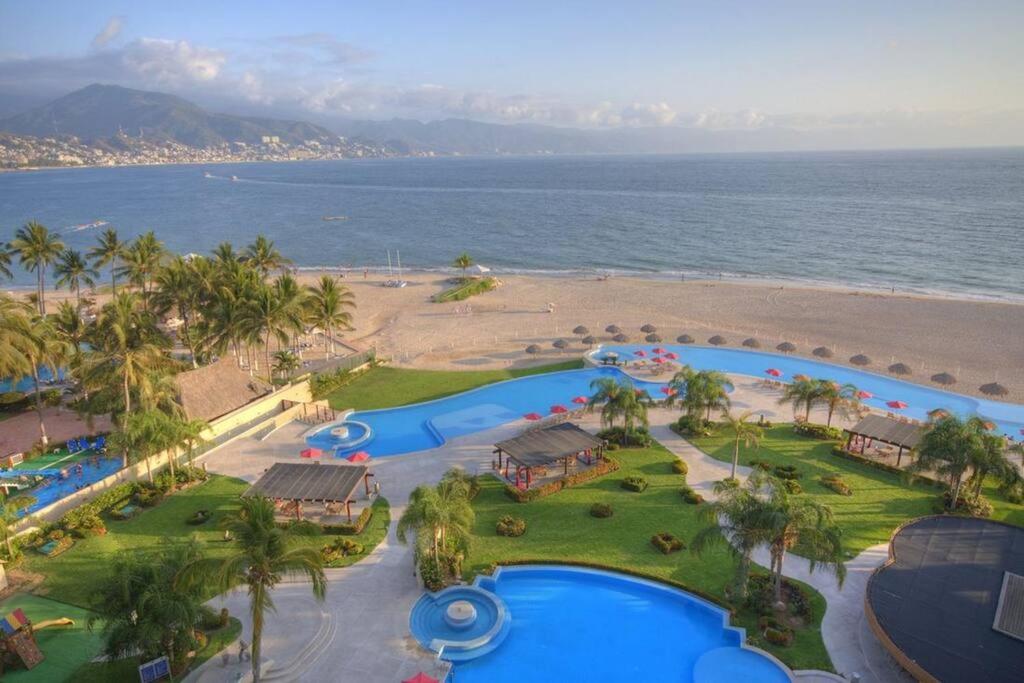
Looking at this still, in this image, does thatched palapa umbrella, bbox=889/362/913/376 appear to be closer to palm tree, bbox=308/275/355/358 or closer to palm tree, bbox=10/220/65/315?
palm tree, bbox=308/275/355/358

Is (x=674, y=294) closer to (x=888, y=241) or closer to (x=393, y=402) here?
(x=393, y=402)

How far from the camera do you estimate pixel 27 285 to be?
92125 millimetres

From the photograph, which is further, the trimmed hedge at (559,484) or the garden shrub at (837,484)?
the garden shrub at (837,484)

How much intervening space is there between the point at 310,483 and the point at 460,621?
440 inches

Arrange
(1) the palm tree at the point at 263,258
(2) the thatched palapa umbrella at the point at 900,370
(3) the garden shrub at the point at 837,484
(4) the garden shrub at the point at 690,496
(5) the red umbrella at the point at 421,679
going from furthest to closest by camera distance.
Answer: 1. (1) the palm tree at the point at 263,258
2. (2) the thatched palapa umbrella at the point at 900,370
3. (3) the garden shrub at the point at 837,484
4. (4) the garden shrub at the point at 690,496
5. (5) the red umbrella at the point at 421,679

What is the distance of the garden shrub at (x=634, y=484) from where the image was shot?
30359mm

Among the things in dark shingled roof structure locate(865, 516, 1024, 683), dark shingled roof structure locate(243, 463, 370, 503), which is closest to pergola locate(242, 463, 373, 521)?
dark shingled roof structure locate(243, 463, 370, 503)

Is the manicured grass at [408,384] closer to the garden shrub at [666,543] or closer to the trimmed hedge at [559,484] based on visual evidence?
the trimmed hedge at [559,484]

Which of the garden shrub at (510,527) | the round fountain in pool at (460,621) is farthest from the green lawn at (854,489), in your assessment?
the round fountain in pool at (460,621)

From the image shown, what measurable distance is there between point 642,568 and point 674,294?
2301 inches

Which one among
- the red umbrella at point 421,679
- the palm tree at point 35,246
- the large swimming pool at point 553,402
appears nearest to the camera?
the red umbrella at point 421,679

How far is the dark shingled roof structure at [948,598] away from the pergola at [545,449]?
14.2 meters

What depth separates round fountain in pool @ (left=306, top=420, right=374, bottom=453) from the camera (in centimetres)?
3616

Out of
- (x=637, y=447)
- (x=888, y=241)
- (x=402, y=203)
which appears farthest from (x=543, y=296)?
(x=402, y=203)
